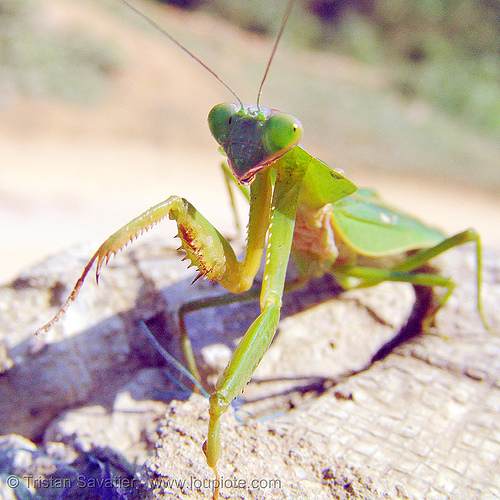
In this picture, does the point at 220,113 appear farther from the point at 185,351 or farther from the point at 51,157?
the point at 51,157

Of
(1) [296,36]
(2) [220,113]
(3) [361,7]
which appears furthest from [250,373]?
(3) [361,7]

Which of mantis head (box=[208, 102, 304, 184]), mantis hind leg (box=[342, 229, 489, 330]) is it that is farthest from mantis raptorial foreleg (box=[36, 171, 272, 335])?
mantis hind leg (box=[342, 229, 489, 330])

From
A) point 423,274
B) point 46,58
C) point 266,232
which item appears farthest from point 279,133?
point 46,58

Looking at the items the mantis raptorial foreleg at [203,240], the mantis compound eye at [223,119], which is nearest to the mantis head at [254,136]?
the mantis compound eye at [223,119]

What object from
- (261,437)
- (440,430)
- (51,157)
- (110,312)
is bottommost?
(261,437)

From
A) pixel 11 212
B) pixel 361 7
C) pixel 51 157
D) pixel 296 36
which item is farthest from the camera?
pixel 361 7

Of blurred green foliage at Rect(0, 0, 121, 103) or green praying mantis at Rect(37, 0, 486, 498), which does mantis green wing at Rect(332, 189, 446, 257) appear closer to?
green praying mantis at Rect(37, 0, 486, 498)
